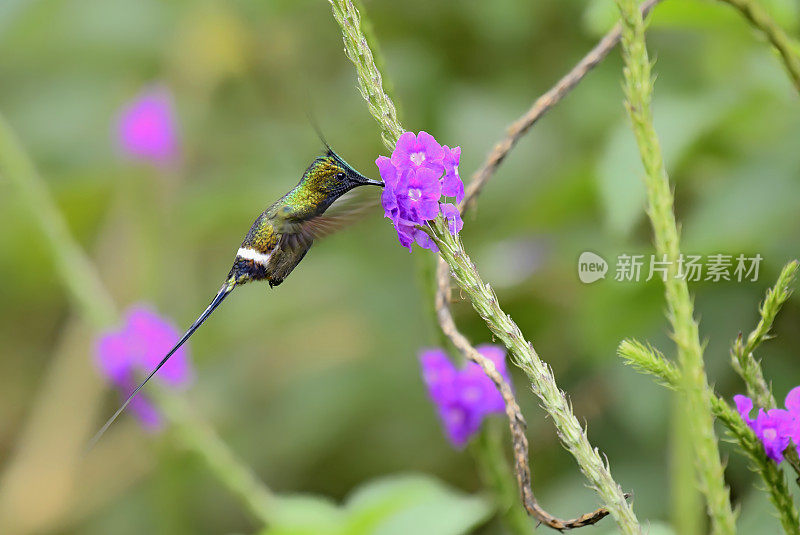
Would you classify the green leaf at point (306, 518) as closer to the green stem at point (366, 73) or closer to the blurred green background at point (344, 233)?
the blurred green background at point (344, 233)

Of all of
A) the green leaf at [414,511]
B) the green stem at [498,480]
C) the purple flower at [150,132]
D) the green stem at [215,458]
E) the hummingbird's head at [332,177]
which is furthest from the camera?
the purple flower at [150,132]

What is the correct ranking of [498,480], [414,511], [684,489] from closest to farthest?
[498,480]
[414,511]
[684,489]

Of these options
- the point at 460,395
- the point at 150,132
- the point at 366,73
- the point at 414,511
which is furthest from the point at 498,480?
the point at 150,132

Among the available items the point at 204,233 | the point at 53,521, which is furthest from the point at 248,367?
the point at 53,521

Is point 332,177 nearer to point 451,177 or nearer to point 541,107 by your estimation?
point 451,177

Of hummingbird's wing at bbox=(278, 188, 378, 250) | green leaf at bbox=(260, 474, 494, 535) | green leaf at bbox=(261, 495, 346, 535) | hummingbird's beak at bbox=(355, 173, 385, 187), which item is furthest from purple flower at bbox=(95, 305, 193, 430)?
hummingbird's beak at bbox=(355, 173, 385, 187)

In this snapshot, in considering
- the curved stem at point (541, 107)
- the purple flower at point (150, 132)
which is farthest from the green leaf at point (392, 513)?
the purple flower at point (150, 132)

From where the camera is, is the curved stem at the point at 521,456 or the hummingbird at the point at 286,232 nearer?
the curved stem at the point at 521,456

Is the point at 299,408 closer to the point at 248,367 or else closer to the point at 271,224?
the point at 248,367
